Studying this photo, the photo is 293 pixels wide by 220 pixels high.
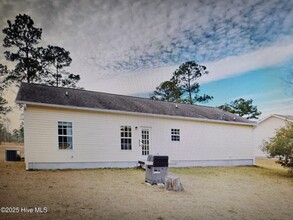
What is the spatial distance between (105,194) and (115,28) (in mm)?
4168

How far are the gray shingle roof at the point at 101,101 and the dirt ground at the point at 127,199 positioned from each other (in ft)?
10.1

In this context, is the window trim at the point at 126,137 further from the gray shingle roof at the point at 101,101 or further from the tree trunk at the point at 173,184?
the tree trunk at the point at 173,184

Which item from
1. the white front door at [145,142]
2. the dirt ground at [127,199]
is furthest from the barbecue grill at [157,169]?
the white front door at [145,142]

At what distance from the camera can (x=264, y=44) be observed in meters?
6.69

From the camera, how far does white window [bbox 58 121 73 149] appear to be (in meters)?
9.62

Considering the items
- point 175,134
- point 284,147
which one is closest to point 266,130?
point 284,147

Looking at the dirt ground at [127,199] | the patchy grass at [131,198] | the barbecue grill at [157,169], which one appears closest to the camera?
the dirt ground at [127,199]

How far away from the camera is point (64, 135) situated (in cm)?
971

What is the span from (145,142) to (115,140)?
5.61 ft

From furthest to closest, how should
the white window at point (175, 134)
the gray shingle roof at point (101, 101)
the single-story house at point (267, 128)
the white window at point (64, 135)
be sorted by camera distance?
the single-story house at point (267, 128)
the white window at point (175, 134)
the gray shingle roof at point (101, 101)
the white window at point (64, 135)

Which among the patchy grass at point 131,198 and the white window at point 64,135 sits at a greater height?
the white window at point 64,135

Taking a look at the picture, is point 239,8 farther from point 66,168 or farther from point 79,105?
point 66,168

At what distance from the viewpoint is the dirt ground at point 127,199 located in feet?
14.8

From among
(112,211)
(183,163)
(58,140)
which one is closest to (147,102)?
(183,163)
